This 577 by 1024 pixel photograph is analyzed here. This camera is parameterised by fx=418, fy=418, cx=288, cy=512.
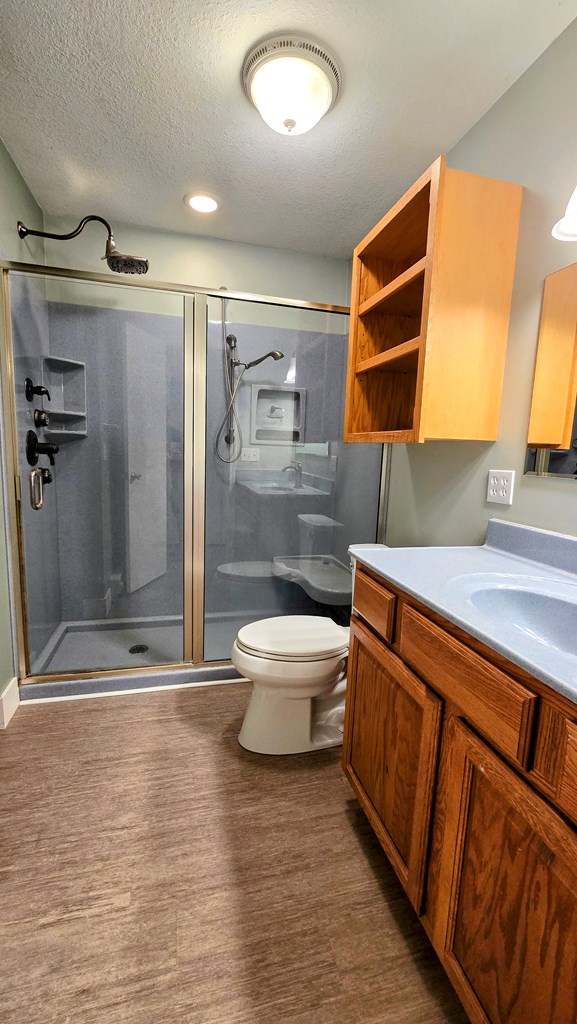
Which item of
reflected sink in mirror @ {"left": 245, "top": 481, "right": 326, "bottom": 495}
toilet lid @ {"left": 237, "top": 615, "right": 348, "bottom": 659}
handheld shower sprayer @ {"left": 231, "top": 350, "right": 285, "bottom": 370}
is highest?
handheld shower sprayer @ {"left": 231, "top": 350, "right": 285, "bottom": 370}

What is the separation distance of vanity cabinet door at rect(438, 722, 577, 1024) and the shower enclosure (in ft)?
5.29

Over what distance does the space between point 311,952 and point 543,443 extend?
4.89 feet

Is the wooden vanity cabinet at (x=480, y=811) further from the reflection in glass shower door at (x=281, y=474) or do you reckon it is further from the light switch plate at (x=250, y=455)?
the light switch plate at (x=250, y=455)

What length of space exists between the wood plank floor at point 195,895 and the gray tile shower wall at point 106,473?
1019 millimetres

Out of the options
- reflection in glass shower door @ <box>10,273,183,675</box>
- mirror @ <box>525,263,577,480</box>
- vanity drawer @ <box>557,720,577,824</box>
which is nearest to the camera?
vanity drawer @ <box>557,720,577,824</box>

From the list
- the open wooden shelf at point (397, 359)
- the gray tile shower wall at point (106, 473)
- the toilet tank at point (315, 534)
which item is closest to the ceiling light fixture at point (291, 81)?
the open wooden shelf at point (397, 359)

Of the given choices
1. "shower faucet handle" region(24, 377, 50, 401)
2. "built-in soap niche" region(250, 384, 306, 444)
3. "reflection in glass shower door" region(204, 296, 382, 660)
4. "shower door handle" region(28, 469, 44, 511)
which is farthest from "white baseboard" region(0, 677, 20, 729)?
"built-in soap niche" region(250, 384, 306, 444)

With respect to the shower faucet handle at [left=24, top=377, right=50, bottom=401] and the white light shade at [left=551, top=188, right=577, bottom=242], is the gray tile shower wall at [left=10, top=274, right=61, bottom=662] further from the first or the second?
the white light shade at [left=551, top=188, right=577, bottom=242]

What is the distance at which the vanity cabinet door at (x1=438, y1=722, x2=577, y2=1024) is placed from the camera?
600 mm

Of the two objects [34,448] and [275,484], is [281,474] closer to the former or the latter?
[275,484]

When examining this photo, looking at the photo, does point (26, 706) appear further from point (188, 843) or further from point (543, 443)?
point (543, 443)

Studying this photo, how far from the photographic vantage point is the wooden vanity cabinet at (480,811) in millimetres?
614

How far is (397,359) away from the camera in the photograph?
154cm

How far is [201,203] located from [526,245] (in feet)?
5.46
